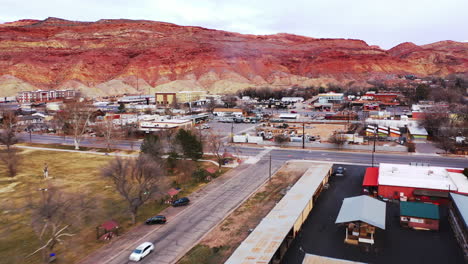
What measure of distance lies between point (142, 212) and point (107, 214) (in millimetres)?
2507

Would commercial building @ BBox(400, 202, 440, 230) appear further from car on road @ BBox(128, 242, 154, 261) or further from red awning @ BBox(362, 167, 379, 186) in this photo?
car on road @ BBox(128, 242, 154, 261)

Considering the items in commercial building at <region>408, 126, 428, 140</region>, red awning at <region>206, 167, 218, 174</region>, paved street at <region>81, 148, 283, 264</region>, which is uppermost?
commercial building at <region>408, 126, 428, 140</region>

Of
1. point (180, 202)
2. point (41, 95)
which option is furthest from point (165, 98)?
point (180, 202)

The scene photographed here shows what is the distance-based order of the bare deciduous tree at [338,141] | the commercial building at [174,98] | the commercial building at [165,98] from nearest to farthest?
the bare deciduous tree at [338,141] < the commercial building at [165,98] < the commercial building at [174,98]

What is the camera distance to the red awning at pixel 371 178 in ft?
91.9

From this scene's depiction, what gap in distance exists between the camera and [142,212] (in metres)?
25.1

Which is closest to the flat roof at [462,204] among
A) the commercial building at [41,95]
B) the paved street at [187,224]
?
the paved street at [187,224]

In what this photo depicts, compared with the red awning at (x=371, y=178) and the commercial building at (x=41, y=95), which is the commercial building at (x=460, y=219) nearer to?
the red awning at (x=371, y=178)

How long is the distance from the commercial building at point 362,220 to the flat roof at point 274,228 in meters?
2.89

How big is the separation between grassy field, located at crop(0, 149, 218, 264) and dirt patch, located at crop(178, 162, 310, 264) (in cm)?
595

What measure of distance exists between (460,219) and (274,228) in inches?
452

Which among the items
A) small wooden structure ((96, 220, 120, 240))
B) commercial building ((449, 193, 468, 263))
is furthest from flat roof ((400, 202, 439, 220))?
small wooden structure ((96, 220, 120, 240))

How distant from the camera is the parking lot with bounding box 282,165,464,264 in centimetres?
1788

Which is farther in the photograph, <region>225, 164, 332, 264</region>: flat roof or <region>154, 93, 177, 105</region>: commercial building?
<region>154, 93, 177, 105</region>: commercial building
